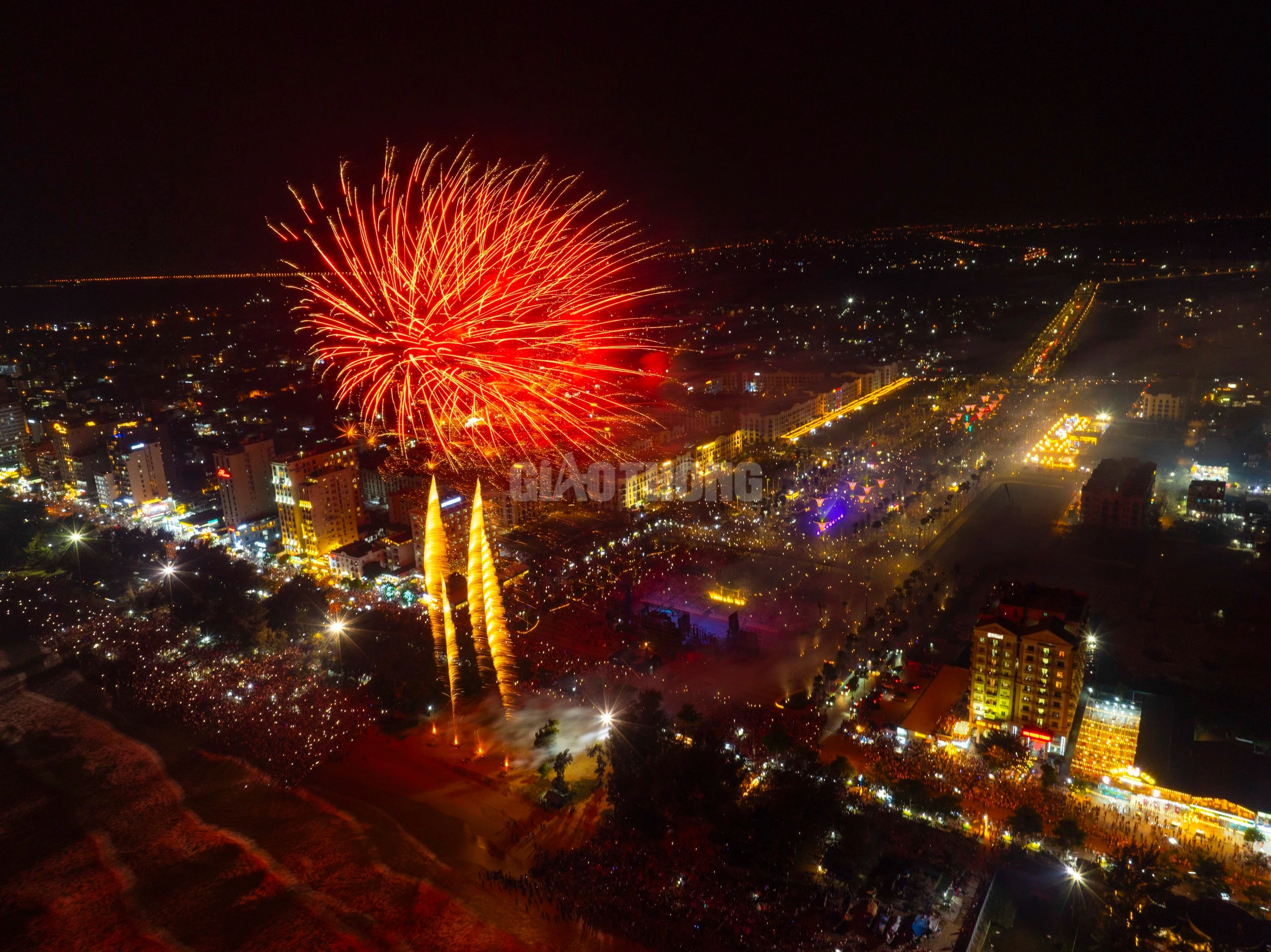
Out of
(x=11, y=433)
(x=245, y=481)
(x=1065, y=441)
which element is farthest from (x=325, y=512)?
(x=1065, y=441)

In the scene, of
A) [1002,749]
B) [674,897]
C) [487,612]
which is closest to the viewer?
[674,897]

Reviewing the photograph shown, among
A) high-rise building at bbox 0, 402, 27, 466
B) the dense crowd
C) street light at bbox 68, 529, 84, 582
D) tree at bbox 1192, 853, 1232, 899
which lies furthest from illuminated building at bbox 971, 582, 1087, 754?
high-rise building at bbox 0, 402, 27, 466

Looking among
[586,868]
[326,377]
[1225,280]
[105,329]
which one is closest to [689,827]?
[586,868]

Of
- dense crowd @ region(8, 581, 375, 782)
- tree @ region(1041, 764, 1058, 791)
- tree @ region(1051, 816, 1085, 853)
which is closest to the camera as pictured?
tree @ region(1051, 816, 1085, 853)

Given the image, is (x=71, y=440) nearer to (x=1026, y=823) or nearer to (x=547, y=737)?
(x=547, y=737)

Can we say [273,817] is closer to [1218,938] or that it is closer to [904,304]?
[1218,938]

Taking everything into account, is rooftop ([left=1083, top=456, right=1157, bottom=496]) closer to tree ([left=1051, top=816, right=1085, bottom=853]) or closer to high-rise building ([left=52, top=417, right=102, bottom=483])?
tree ([left=1051, top=816, right=1085, bottom=853])

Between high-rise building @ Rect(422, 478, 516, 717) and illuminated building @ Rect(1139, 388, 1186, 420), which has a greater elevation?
illuminated building @ Rect(1139, 388, 1186, 420)
